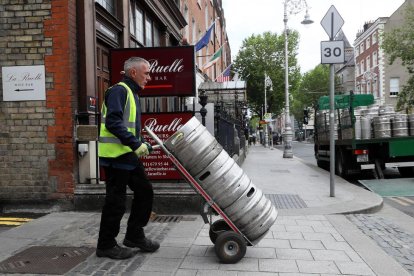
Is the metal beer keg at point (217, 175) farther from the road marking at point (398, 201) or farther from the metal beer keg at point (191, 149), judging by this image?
the road marking at point (398, 201)

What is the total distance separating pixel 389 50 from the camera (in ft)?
94.5

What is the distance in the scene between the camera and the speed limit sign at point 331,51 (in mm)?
8117

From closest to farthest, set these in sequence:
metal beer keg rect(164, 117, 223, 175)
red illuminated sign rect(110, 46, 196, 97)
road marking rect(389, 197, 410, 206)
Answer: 1. metal beer keg rect(164, 117, 223, 175)
2. red illuminated sign rect(110, 46, 196, 97)
3. road marking rect(389, 197, 410, 206)

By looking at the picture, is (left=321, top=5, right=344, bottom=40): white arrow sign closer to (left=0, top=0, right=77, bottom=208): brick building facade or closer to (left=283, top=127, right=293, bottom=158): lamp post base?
(left=0, top=0, right=77, bottom=208): brick building facade

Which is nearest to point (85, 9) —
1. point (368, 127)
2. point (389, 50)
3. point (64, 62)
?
point (64, 62)

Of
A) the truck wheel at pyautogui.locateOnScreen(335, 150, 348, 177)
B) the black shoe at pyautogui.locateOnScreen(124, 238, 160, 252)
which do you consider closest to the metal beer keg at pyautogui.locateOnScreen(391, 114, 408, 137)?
the truck wheel at pyautogui.locateOnScreen(335, 150, 348, 177)

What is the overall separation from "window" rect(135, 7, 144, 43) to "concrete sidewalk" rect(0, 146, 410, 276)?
6240mm

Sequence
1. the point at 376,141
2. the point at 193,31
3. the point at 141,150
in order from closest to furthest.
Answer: the point at 141,150 → the point at 376,141 → the point at 193,31

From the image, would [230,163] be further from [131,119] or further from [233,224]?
[131,119]

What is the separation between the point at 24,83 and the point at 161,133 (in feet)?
A: 7.04

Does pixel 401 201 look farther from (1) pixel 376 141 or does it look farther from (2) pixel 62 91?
(2) pixel 62 91

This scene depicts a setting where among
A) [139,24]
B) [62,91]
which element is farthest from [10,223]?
[139,24]

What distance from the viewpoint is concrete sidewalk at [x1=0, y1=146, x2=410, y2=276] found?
3914mm

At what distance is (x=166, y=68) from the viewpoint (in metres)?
7.11
